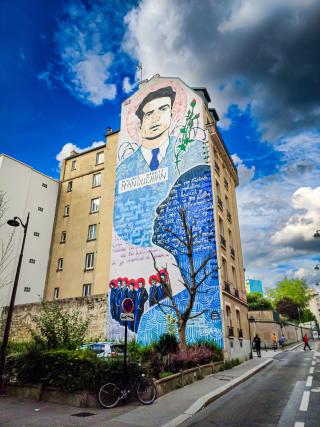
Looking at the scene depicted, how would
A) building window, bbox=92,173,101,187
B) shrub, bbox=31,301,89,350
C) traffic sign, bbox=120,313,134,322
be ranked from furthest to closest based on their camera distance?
building window, bbox=92,173,101,187 → shrub, bbox=31,301,89,350 → traffic sign, bbox=120,313,134,322

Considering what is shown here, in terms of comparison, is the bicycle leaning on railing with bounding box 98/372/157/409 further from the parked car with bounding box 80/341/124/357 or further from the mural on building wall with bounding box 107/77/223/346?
the mural on building wall with bounding box 107/77/223/346

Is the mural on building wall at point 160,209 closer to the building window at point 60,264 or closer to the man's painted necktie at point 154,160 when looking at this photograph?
the man's painted necktie at point 154,160

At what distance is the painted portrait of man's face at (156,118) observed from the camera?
26.1m

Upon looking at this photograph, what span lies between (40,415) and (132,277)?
48.2 feet

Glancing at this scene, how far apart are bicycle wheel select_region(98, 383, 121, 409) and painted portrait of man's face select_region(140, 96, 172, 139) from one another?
67.8 ft

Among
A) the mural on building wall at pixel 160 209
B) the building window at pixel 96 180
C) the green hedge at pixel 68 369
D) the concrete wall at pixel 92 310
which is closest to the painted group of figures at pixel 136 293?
the mural on building wall at pixel 160 209

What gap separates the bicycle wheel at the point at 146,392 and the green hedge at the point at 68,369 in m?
0.39

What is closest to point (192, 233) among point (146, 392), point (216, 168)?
point (216, 168)

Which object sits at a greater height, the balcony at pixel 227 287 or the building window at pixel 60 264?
the building window at pixel 60 264

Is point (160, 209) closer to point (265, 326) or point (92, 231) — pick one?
point (92, 231)

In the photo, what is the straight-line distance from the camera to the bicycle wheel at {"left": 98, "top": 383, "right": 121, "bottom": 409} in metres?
8.61

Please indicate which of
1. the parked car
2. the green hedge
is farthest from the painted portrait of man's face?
the green hedge

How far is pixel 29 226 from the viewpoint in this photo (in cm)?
2905

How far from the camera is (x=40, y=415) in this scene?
311 inches
